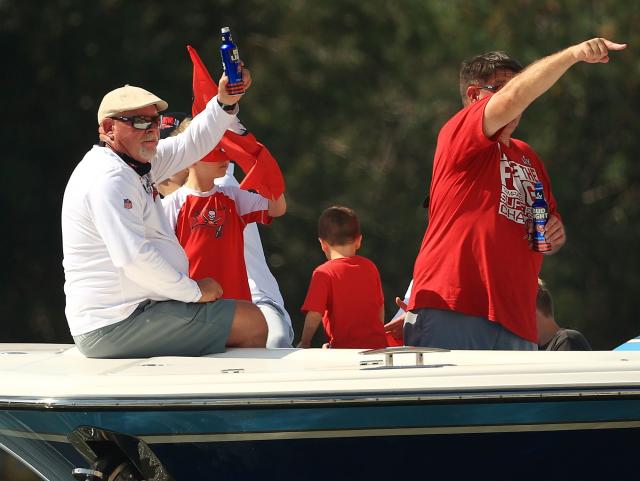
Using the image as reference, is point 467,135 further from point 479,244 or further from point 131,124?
point 131,124

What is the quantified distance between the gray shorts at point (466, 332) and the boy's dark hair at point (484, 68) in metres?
0.73

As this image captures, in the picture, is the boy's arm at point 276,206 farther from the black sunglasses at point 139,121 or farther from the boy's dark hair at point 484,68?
the boy's dark hair at point 484,68

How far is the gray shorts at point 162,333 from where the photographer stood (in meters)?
4.71

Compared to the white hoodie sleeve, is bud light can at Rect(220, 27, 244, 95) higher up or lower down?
higher up

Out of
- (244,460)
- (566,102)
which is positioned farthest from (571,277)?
(244,460)

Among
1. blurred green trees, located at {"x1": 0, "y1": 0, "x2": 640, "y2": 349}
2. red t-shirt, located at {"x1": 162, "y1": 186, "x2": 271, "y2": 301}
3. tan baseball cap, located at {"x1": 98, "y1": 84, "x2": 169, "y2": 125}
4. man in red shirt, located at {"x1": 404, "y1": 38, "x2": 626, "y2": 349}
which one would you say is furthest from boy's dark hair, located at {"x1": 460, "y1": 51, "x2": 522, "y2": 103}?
blurred green trees, located at {"x1": 0, "y1": 0, "x2": 640, "y2": 349}

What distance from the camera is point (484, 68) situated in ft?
15.7

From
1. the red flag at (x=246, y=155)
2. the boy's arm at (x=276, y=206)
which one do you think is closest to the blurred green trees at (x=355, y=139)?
the boy's arm at (x=276, y=206)

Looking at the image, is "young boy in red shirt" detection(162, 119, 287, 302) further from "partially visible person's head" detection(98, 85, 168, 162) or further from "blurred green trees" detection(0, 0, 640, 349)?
"blurred green trees" detection(0, 0, 640, 349)

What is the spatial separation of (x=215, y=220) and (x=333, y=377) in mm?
1403

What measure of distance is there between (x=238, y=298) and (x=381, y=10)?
415 inches

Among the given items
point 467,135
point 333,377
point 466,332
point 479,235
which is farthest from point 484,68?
point 333,377

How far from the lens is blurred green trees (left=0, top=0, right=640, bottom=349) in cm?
1420

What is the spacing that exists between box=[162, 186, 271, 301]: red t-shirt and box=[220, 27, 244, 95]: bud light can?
56cm
